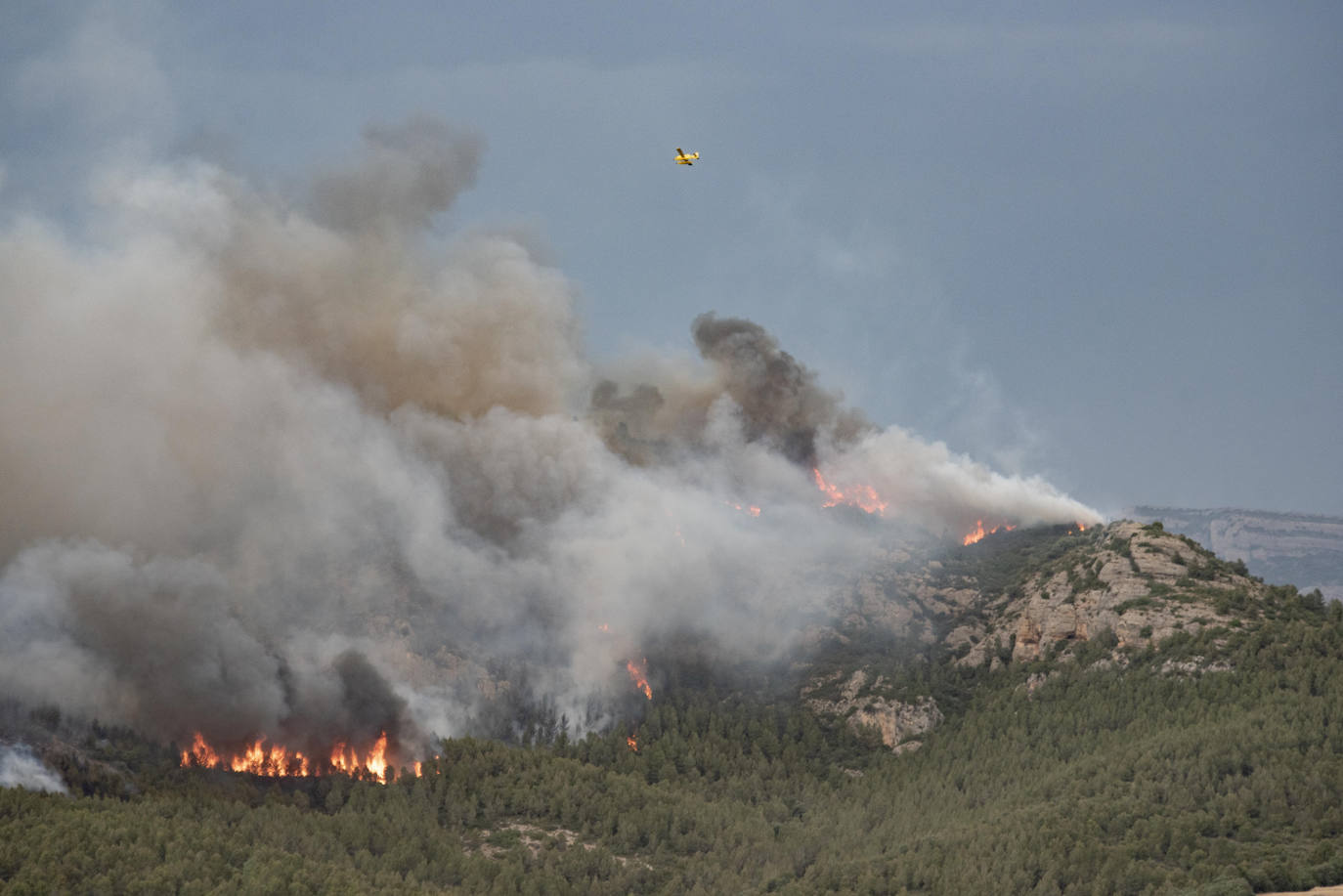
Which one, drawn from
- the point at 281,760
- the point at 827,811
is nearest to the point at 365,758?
the point at 281,760

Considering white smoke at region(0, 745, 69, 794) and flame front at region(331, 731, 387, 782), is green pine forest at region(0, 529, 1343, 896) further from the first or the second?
flame front at region(331, 731, 387, 782)

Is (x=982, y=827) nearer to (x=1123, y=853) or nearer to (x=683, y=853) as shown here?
(x=1123, y=853)

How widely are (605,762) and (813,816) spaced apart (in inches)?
1363

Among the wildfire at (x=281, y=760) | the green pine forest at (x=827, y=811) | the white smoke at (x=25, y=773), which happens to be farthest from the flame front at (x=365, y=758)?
the white smoke at (x=25, y=773)

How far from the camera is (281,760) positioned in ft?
617

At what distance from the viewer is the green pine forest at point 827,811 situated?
445 ft

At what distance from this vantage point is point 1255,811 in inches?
5468

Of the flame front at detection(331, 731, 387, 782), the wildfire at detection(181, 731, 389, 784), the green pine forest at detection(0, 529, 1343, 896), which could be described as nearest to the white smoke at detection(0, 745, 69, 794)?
the green pine forest at detection(0, 529, 1343, 896)

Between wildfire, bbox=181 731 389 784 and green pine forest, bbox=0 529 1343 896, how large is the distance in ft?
12.3

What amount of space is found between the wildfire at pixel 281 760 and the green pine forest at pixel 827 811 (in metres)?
3.74

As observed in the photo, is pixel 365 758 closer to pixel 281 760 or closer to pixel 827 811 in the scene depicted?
pixel 281 760

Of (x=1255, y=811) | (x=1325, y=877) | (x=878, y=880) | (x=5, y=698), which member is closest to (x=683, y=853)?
(x=878, y=880)

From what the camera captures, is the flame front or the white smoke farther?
the flame front

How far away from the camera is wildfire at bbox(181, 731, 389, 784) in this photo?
18062cm
